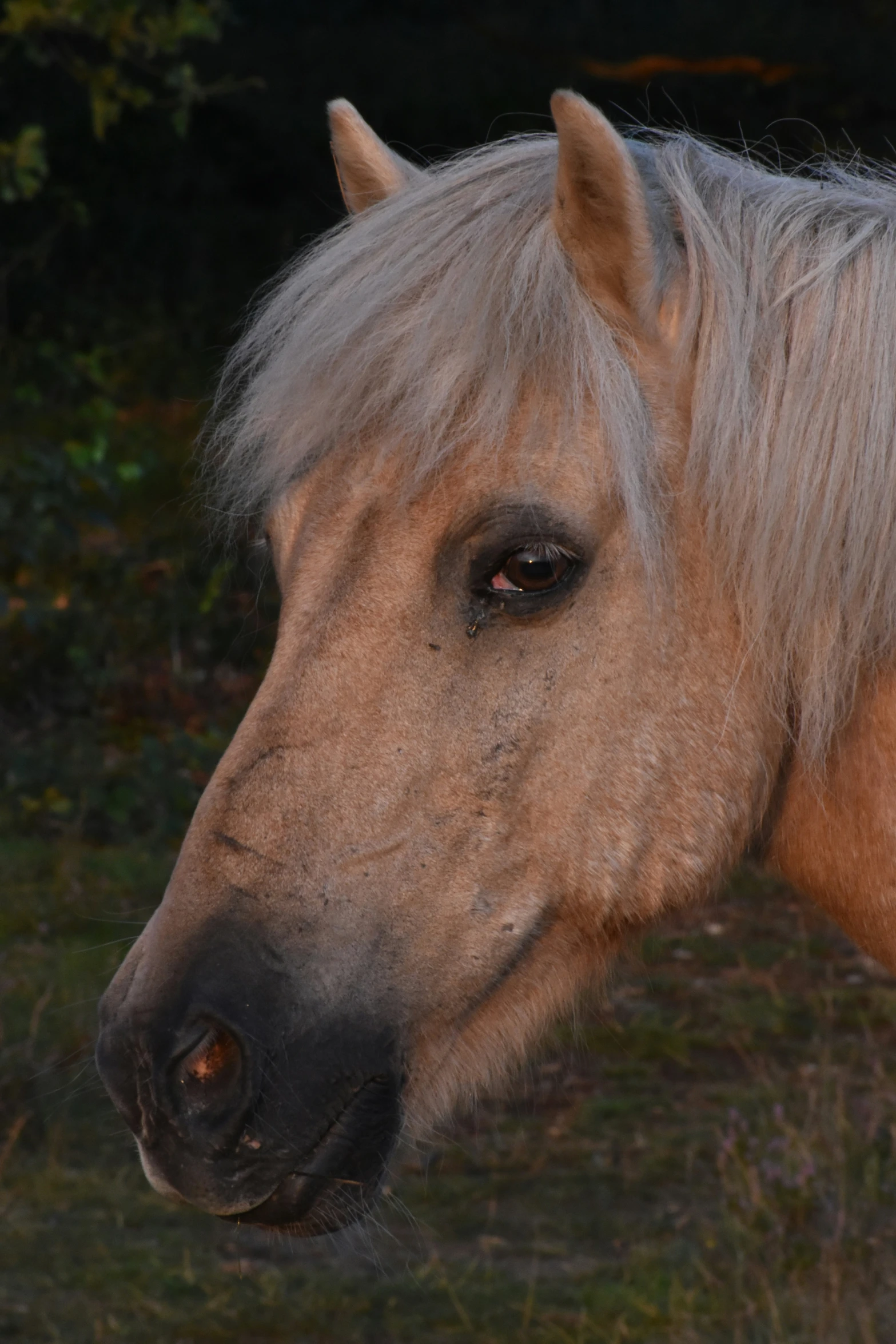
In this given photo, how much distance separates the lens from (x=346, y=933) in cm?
201

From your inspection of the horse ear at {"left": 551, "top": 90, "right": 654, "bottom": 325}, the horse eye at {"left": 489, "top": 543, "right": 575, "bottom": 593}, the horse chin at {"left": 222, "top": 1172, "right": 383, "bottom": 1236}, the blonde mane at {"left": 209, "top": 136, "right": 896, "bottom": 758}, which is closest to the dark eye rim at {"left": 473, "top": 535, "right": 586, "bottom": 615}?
the horse eye at {"left": 489, "top": 543, "right": 575, "bottom": 593}

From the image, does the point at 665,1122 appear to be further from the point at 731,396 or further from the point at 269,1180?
the point at 731,396

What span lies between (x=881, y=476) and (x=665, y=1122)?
281 cm

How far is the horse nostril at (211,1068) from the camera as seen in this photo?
1921mm

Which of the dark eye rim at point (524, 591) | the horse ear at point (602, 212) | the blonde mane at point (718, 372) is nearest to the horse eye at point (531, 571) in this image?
the dark eye rim at point (524, 591)

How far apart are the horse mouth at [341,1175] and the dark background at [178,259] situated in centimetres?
439

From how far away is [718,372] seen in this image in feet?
6.84

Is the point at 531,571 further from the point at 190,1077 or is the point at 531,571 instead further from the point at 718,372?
the point at 190,1077

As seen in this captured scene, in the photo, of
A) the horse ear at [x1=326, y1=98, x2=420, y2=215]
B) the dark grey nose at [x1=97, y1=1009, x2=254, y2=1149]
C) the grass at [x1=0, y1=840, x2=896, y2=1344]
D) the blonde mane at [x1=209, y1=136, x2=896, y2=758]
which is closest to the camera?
the dark grey nose at [x1=97, y1=1009, x2=254, y2=1149]

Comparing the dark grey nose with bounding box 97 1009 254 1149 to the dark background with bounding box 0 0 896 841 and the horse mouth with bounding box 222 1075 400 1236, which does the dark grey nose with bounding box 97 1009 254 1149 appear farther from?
the dark background with bounding box 0 0 896 841

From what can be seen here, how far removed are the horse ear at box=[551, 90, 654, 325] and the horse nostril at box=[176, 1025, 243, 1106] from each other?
1.18 meters

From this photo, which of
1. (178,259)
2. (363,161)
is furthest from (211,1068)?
(178,259)

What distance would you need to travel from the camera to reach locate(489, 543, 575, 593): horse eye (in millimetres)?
2080

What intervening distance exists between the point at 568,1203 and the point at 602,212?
2.77m
